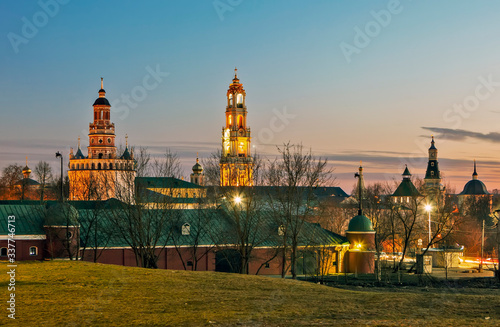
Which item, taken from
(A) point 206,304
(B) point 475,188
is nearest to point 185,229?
(A) point 206,304

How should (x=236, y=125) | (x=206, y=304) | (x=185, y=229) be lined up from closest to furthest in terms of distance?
1. (x=206, y=304)
2. (x=185, y=229)
3. (x=236, y=125)

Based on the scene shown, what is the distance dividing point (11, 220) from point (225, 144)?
320 feet

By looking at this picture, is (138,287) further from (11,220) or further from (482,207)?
(482,207)

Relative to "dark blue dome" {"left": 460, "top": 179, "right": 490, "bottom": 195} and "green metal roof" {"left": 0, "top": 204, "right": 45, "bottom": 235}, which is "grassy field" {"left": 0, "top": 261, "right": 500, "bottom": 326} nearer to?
"green metal roof" {"left": 0, "top": 204, "right": 45, "bottom": 235}

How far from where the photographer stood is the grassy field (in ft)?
56.9

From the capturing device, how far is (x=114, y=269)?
28.3m

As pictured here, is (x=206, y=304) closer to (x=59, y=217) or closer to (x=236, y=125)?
(x=59, y=217)

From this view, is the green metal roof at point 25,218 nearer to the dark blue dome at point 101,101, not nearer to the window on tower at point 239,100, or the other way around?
the dark blue dome at point 101,101

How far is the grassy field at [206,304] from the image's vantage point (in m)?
17.3

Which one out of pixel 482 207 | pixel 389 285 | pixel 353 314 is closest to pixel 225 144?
pixel 482 207

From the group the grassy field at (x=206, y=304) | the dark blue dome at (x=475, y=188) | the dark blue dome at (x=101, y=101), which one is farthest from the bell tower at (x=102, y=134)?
the dark blue dome at (x=475, y=188)

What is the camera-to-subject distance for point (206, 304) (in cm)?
2006

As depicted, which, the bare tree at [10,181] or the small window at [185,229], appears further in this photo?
the bare tree at [10,181]

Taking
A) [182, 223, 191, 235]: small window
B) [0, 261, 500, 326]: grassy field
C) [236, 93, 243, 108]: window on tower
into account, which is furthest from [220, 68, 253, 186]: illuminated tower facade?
[0, 261, 500, 326]: grassy field
